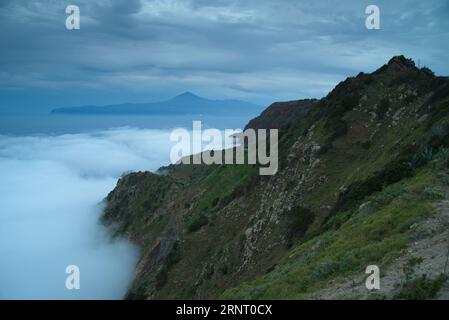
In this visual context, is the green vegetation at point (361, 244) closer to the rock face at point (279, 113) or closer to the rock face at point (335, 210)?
the rock face at point (335, 210)

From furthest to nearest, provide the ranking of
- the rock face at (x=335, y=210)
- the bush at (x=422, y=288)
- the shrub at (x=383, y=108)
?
the shrub at (x=383, y=108) → the rock face at (x=335, y=210) → the bush at (x=422, y=288)

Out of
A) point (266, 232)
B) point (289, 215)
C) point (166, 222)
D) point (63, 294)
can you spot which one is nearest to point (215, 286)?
point (266, 232)

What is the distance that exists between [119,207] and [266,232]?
250 ft

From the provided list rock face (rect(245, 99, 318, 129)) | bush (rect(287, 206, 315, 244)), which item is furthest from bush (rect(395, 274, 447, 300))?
rock face (rect(245, 99, 318, 129))

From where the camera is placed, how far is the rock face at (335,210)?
46.6ft

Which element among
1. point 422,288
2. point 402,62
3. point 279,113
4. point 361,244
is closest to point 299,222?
point 361,244

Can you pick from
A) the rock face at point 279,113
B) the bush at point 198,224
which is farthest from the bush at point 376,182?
the rock face at point 279,113

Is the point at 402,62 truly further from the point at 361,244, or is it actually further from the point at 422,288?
the point at 422,288

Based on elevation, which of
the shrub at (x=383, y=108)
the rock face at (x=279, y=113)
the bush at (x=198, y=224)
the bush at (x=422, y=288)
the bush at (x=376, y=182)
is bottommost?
the bush at (x=198, y=224)

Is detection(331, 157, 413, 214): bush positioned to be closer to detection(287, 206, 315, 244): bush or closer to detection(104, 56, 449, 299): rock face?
detection(104, 56, 449, 299): rock face

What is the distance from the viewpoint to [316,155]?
3588cm

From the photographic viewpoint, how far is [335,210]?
2556cm
